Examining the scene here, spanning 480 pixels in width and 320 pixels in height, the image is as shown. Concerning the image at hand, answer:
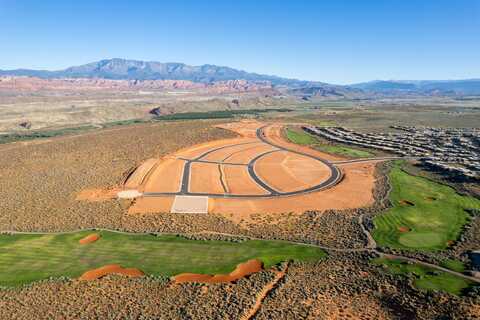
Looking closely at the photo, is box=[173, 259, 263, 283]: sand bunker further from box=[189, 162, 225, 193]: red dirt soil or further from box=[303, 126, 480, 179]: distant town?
box=[303, 126, 480, 179]: distant town

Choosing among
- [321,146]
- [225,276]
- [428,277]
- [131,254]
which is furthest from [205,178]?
[321,146]

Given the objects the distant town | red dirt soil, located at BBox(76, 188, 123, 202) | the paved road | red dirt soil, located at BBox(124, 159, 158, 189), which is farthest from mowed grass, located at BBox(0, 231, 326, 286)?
the distant town

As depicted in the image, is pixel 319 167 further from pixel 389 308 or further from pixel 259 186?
Result: pixel 389 308

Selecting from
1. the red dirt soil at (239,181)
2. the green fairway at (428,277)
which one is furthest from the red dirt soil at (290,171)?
the green fairway at (428,277)

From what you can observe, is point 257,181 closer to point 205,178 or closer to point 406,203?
point 205,178

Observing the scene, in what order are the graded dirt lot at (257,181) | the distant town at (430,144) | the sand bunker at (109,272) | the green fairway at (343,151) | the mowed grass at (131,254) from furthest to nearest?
the green fairway at (343,151) < the distant town at (430,144) < the graded dirt lot at (257,181) < the mowed grass at (131,254) < the sand bunker at (109,272)

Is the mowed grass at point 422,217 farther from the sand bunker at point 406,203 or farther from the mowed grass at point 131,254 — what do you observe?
the mowed grass at point 131,254
